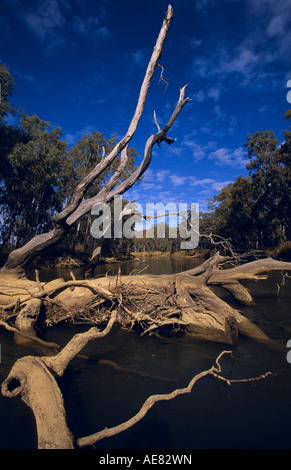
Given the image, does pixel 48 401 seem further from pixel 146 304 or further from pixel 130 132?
pixel 130 132

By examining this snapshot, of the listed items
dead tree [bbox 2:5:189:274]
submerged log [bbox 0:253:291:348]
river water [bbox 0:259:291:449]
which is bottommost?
river water [bbox 0:259:291:449]

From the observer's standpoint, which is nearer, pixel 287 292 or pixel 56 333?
pixel 56 333

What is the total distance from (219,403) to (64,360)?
2370mm

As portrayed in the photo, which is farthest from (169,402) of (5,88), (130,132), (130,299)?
(5,88)

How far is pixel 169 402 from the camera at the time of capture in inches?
133

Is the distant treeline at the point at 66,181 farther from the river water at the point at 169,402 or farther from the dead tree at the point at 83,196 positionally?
the river water at the point at 169,402

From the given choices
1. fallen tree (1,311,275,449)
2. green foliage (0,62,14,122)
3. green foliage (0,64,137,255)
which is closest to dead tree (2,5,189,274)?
fallen tree (1,311,275,449)

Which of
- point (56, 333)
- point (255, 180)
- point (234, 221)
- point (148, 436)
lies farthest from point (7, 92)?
point (234, 221)

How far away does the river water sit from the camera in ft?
8.86

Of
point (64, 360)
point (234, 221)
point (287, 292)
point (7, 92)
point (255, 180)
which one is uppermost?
point (7, 92)

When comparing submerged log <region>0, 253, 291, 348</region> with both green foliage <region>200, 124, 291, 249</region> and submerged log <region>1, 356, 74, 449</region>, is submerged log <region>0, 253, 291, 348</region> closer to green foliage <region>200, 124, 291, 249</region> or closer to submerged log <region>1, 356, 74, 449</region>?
submerged log <region>1, 356, 74, 449</region>

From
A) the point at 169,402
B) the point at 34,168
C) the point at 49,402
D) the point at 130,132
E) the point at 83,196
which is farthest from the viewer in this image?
the point at 34,168

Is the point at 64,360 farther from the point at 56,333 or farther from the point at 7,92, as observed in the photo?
the point at 7,92

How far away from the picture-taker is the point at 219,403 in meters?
3.29
